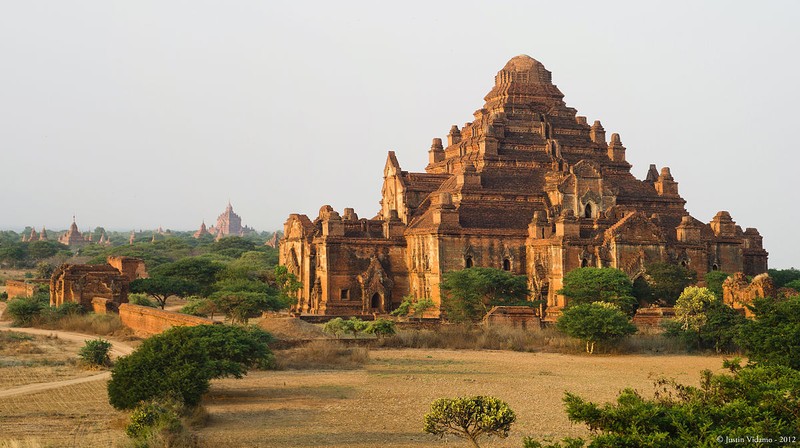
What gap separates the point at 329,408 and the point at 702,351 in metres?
18.8

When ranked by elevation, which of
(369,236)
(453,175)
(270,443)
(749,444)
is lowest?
(270,443)

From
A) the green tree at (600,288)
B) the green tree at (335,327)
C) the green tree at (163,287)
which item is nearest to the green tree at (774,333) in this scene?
the green tree at (600,288)

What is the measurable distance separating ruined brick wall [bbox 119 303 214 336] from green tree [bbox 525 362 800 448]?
22.9m

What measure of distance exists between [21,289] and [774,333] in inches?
2225

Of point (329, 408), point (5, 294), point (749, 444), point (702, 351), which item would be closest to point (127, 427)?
point (329, 408)

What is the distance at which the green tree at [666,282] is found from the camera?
46375 mm

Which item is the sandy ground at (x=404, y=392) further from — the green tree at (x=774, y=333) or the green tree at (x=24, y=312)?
the green tree at (x=24, y=312)

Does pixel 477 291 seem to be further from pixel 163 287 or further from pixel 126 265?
pixel 126 265

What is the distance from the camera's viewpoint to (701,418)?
547 inches

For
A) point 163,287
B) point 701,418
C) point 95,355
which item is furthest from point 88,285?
point 701,418

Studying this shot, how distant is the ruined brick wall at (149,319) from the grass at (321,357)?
397 cm

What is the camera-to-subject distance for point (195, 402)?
22.7 meters

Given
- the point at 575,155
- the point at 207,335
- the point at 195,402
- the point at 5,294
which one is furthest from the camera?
the point at 5,294

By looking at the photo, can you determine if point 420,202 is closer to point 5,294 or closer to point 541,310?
point 541,310
